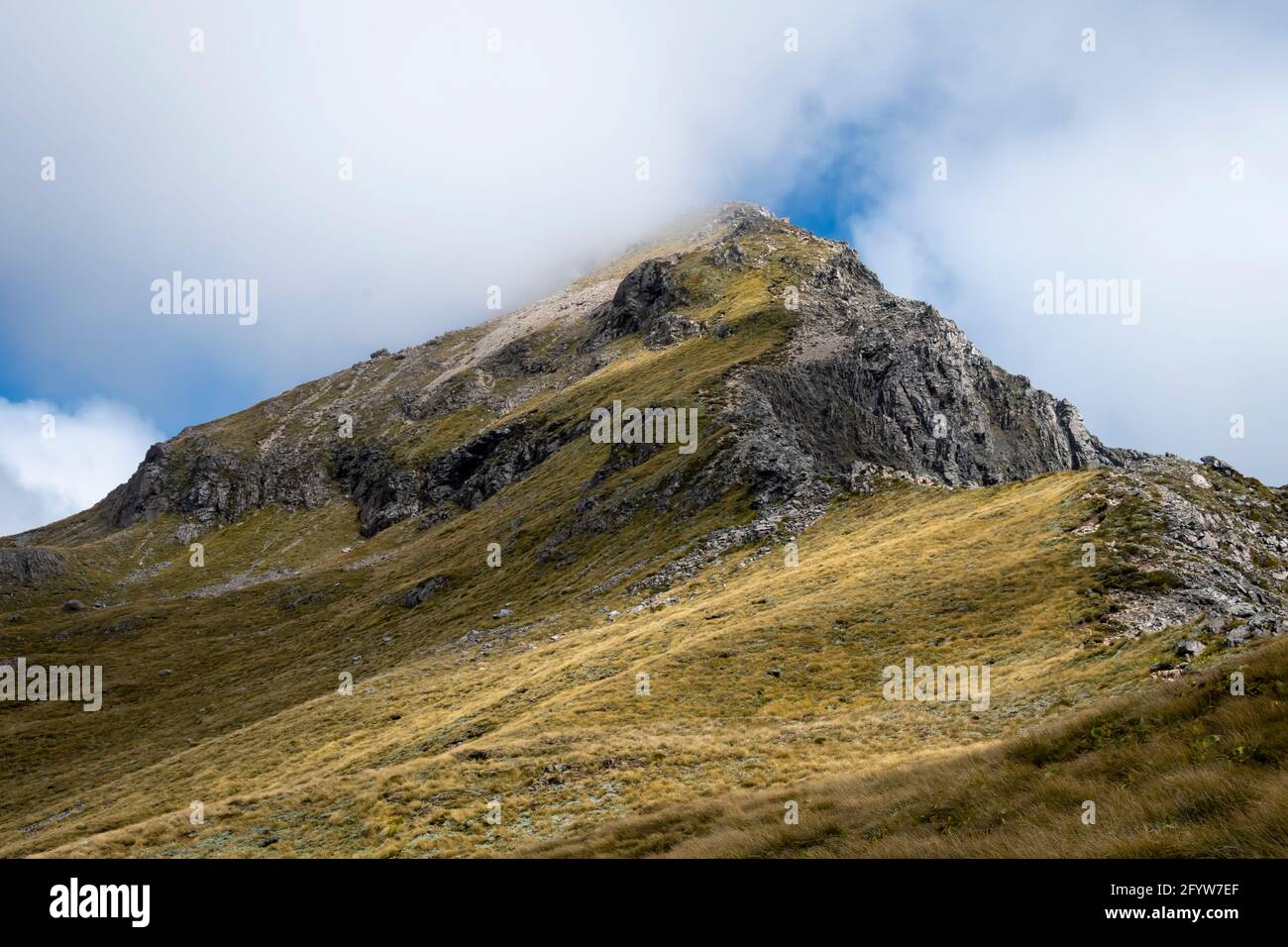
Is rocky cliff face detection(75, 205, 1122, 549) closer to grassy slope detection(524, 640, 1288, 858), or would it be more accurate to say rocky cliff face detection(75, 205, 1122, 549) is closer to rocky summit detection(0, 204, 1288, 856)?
rocky summit detection(0, 204, 1288, 856)

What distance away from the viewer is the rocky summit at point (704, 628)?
20719 millimetres

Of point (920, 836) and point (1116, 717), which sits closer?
point (920, 836)

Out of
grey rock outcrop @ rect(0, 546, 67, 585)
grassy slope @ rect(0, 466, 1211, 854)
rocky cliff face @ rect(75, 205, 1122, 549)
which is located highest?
rocky cliff face @ rect(75, 205, 1122, 549)

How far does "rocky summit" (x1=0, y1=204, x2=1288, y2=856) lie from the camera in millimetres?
20719

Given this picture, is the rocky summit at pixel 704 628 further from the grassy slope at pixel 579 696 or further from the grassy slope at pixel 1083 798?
the grassy slope at pixel 579 696

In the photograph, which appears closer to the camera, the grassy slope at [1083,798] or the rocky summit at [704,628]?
the grassy slope at [1083,798]

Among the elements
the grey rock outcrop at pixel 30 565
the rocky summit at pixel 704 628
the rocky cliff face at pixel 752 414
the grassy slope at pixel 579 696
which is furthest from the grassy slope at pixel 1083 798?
the grey rock outcrop at pixel 30 565

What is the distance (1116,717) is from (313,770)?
42.6m

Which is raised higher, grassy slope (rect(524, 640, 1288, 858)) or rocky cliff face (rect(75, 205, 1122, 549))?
rocky cliff face (rect(75, 205, 1122, 549))

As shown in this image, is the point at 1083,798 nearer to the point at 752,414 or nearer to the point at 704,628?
the point at 704,628

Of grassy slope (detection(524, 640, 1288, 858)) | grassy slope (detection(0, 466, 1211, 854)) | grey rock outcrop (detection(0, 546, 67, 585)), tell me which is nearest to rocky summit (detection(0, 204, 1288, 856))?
grassy slope (detection(524, 640, 1288, 858))

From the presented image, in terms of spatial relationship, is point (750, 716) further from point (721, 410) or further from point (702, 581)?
point (721, 410)

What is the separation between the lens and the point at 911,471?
74062 millimetres
